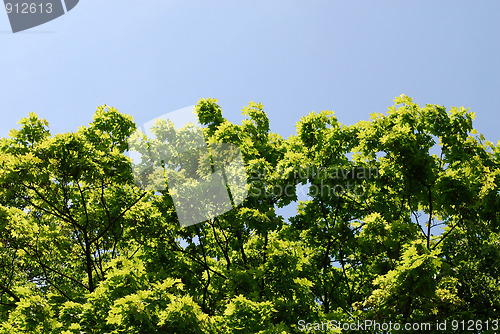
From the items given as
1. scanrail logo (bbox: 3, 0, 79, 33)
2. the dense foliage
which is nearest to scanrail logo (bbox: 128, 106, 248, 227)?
the dense foliage

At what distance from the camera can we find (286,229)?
16.2 meters

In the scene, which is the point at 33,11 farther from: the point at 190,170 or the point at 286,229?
the point at 286,229

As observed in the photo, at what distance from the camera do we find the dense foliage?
35.9ft

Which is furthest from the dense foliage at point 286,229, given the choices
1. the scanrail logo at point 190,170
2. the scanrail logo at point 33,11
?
the scanrail logo at point 33,11

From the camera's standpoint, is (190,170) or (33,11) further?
(33,11)

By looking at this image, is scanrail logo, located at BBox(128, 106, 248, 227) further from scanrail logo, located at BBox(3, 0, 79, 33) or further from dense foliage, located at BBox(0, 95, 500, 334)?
scanrail logo, located at BBox(3, 0, 79, 33)

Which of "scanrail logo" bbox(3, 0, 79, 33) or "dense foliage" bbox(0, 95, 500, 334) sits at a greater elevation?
"scanrail logo" bbox(3, 0, 79, 33)

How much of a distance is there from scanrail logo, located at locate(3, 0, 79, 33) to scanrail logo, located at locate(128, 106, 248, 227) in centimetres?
697

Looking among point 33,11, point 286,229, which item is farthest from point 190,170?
point 33,11

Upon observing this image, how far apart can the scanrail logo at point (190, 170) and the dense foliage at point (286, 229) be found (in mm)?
331

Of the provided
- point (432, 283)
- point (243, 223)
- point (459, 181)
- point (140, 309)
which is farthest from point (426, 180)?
point (140, 309)

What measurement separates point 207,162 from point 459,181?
7962mm

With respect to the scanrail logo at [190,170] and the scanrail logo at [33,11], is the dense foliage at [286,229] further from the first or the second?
the scanrail logo at [33,11]

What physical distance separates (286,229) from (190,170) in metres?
5.06
